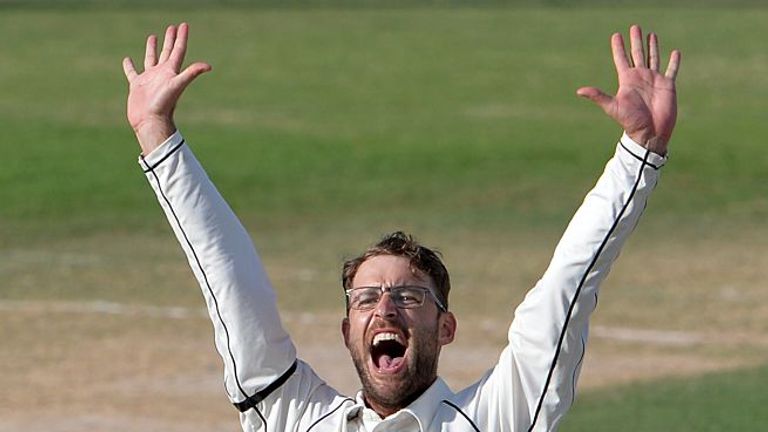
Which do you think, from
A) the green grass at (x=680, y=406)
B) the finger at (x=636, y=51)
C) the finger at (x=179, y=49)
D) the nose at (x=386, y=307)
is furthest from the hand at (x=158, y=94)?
the green grass at (x=680, y=406)

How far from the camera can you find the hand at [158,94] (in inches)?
202

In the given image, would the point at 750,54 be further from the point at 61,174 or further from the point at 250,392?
the point at 250,392

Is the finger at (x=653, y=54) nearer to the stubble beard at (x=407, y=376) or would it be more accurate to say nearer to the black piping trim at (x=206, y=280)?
the stubble beard at (x=407, y=376)

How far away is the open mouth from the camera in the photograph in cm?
489

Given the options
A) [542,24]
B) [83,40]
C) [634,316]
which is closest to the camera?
[634,316]

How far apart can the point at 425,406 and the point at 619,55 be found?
3.25 feet

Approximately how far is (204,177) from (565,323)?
3.29 feet

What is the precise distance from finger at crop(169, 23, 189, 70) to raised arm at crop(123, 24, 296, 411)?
0.27ft

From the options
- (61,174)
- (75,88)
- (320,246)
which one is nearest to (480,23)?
(75,88)

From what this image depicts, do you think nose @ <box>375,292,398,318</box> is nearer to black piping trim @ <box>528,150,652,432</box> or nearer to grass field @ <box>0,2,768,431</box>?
black piping trim @ <box>528,150,652,432</box>

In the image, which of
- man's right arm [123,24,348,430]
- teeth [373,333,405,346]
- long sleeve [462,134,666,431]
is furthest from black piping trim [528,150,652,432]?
man's right arm [123,24,348,430]

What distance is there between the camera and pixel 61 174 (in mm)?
23312

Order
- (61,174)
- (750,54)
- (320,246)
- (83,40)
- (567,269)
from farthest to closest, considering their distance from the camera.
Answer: (83,40) → (750,54) → (61,174) → (320,246) → (567,269)

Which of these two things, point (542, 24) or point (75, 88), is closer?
point (75, 88)
